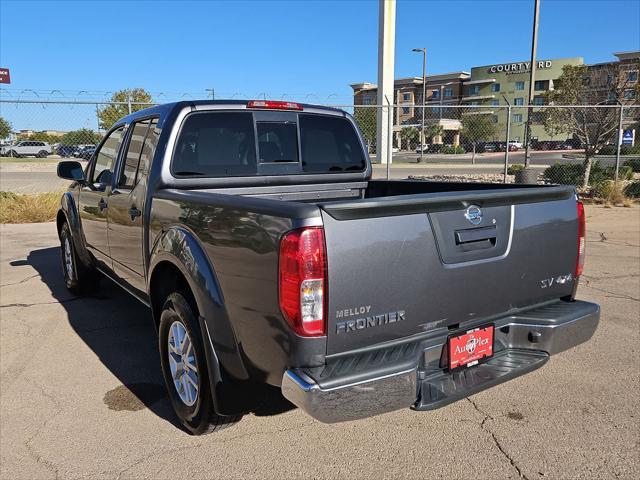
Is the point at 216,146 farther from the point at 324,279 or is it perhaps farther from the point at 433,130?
the point at 433,130

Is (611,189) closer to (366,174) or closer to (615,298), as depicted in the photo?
(615,298)

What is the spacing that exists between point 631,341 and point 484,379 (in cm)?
→ 251

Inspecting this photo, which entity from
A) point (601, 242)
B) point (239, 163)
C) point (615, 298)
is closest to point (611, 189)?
point (601, 242)

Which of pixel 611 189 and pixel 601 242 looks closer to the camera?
pixel 601 242

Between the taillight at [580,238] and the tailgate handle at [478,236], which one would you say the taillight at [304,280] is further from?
the taillight at [580,238]

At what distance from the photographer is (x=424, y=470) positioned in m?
2.74

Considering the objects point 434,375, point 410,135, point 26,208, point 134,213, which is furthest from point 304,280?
point 410,135

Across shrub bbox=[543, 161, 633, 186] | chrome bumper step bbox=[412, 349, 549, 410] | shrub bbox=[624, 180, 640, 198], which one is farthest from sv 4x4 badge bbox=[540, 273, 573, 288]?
shrub bbox=[543, 161, 633, 186]

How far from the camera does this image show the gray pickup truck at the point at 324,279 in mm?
2262

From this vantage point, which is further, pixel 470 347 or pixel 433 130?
pixel 433 130

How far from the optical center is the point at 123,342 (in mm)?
4633

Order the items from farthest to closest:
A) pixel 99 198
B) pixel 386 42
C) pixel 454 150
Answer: pixel 454 150
pixel 386 42
pixel 99 198

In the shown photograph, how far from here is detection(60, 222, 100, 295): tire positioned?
5727mm

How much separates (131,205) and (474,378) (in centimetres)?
262
